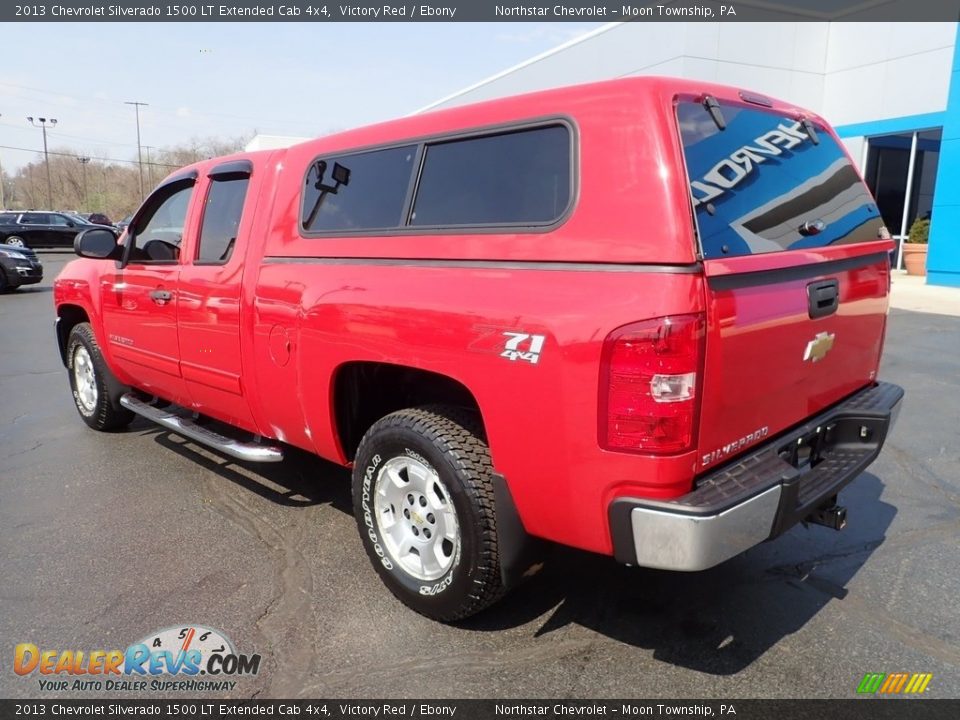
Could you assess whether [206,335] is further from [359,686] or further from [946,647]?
[946,647]

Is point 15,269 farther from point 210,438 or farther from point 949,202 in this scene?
point 949,202

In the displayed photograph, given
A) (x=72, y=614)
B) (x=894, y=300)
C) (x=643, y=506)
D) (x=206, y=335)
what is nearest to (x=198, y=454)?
(x=206, y=335)

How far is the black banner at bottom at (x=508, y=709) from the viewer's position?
248 cm

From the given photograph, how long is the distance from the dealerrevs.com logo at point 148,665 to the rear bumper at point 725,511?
1.59m

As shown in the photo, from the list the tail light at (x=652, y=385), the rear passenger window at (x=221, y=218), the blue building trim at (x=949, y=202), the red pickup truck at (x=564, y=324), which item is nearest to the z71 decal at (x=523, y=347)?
the red pickup truck at (x=564, y=324)

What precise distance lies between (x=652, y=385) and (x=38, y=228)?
3284 cm

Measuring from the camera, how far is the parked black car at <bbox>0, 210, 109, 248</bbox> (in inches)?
1113

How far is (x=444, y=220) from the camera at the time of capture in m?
2.93

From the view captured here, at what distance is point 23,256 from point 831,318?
737 inches

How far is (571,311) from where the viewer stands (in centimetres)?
233

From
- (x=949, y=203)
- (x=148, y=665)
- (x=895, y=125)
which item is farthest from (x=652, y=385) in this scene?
(x=895, y=125)

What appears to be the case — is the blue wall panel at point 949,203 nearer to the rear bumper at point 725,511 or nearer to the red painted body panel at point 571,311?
the red painted body panel at point 571,311

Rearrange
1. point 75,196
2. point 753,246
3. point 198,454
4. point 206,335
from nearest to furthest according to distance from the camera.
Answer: point 753,246 < point 206,335 < point 198,454 < point 75,196

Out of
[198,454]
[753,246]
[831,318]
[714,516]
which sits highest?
[753,246]
